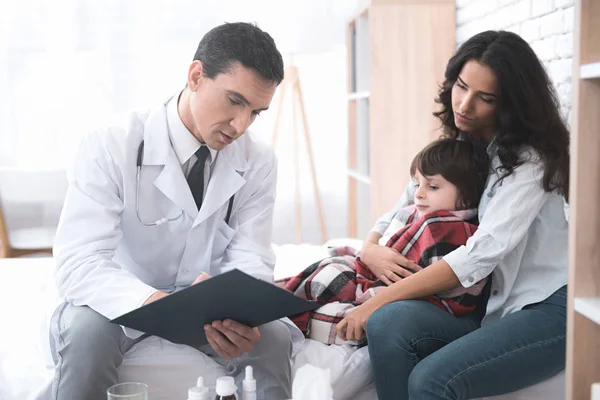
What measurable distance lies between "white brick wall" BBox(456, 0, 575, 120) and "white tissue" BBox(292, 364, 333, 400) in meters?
1.40

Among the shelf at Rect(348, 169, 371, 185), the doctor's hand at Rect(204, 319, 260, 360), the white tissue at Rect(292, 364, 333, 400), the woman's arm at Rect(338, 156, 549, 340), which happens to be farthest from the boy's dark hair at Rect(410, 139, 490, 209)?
the shelf at Rect(348, 169, 371, 185)

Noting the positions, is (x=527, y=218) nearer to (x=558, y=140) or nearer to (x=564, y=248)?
(x=564, y=248)

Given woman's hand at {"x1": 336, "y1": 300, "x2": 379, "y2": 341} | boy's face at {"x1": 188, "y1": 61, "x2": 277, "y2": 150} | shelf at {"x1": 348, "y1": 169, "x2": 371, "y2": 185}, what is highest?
boy's face at {"x1": 188, "y1": 61, "x2": 277, "y2": 150}

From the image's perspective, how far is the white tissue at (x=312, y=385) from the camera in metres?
1.12

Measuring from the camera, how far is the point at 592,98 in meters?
1.18

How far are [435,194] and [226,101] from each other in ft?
1.92

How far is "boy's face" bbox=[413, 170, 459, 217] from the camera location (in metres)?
1.77

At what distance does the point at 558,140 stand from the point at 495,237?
34 cm

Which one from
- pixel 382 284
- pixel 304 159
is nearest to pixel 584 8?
pixel 382 284

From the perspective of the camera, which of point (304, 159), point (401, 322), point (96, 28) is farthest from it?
point (304, 159)

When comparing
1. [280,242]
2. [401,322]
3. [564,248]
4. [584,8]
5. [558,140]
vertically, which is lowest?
[280,242]

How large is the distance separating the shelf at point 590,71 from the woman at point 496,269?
1.53 feet

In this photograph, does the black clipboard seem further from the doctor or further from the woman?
the woman

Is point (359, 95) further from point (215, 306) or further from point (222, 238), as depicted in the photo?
point (215, 306)
